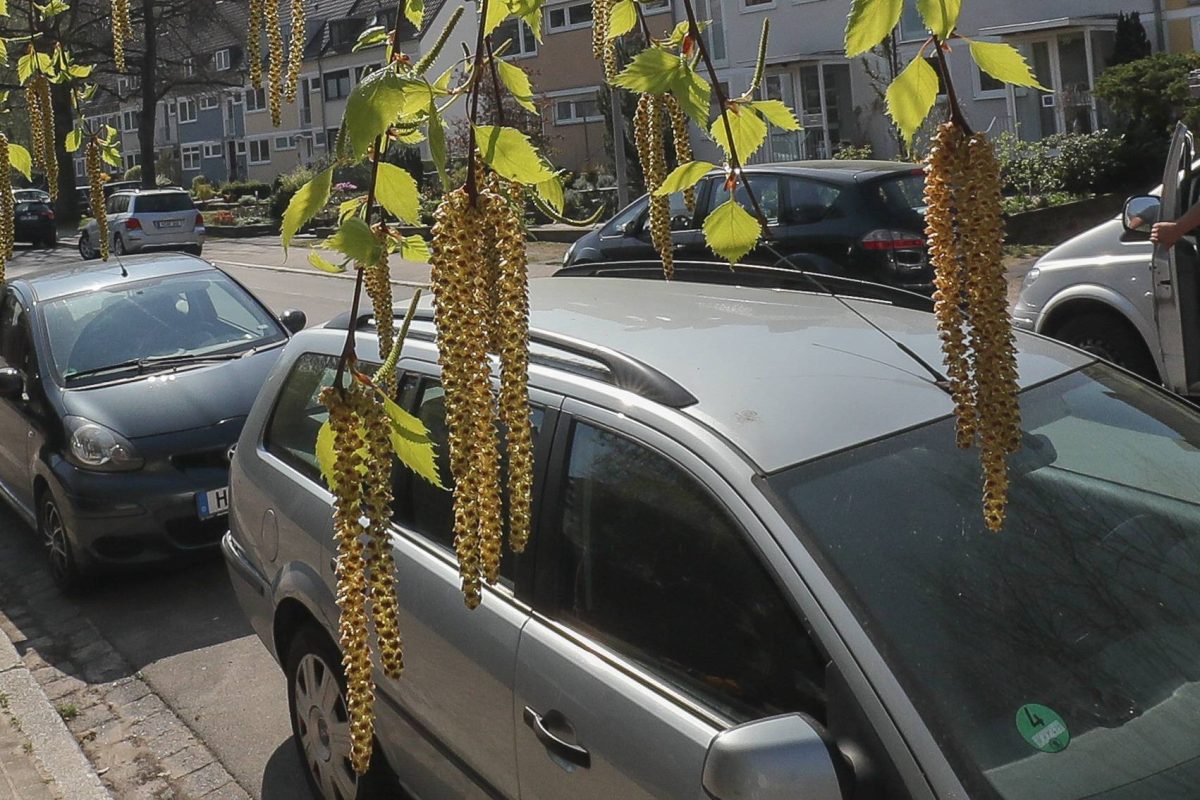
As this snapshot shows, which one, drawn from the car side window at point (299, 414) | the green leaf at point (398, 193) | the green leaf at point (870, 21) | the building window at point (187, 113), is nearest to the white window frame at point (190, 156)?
the building window at point (187, 113)

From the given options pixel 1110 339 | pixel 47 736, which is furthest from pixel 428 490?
pixel 1110 339

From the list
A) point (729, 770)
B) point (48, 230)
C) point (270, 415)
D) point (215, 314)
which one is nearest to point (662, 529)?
point (729, 770)

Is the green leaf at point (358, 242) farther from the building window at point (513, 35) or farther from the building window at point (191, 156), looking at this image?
the building window at point (191, 156)

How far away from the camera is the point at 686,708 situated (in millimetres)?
3000

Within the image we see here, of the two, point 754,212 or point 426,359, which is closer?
point 754,212

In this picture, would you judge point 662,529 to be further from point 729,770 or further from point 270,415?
point 270,415

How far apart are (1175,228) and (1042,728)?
20.5 ft

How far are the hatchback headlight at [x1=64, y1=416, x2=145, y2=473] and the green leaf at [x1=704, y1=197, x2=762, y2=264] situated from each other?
581 centimetres

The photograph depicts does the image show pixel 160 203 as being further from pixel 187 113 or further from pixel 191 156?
pixel 191 156

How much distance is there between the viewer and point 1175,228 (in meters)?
8.17

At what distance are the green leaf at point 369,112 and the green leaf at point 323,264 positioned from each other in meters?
0.25

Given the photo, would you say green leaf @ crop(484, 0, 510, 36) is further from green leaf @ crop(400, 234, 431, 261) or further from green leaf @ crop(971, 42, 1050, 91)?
green leaf @ crop(971, 42, 1050, 91)

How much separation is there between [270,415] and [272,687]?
1.58 m

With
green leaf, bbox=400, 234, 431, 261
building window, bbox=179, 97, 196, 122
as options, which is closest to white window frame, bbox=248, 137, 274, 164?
building window, bbox=179, 97, 196, 122
